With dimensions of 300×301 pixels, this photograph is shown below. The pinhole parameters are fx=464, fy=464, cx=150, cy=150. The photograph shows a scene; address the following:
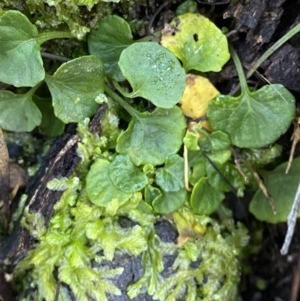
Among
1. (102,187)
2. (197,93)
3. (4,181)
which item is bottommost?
(4,181)

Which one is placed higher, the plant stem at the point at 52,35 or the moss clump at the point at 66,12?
the moss clump at the point at 66,12

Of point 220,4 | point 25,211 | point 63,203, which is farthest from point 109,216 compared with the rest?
point 220,4

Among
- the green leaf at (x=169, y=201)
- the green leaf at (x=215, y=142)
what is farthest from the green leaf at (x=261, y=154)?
the green leaf at (x=169, y=201)

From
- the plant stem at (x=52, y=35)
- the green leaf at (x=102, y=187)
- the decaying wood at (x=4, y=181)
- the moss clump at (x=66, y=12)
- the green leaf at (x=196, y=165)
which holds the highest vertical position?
the moss clump at (x=66, y=12)

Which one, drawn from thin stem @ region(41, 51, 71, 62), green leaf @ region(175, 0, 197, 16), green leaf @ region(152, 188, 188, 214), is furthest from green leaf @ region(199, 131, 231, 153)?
thin stem @ region(41, 51, 71, 62)

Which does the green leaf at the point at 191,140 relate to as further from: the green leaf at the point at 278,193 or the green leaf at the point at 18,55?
the green leaf at the point at 18,55

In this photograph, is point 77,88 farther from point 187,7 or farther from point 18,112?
point 187,7

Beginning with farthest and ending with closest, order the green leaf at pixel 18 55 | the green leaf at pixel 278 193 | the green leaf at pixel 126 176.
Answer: the green leaf at pixel 278 193
the green leaf at pixel 126 176
the green leaf at pixel 18 55

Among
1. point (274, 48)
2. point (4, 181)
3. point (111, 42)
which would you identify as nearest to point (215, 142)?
point (274, 48)
